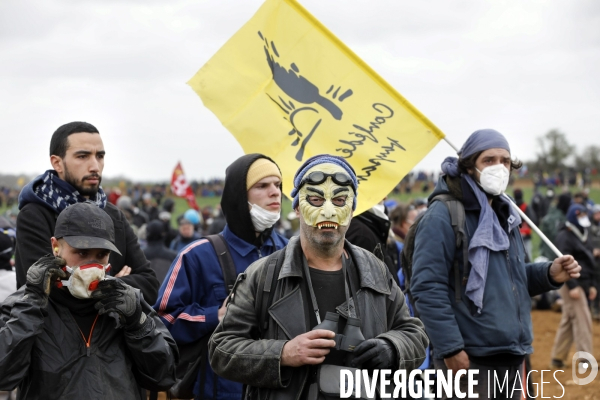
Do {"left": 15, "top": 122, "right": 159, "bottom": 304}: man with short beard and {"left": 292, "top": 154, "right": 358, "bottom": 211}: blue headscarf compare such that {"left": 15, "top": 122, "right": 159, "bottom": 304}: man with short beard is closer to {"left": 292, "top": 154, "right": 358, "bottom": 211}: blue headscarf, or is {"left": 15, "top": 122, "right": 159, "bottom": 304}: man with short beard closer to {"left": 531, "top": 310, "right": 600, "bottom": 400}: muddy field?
{"left": 292, "top": 154, "right": 358, "bottom": 211}: blue headscarf

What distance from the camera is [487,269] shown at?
16.9ft

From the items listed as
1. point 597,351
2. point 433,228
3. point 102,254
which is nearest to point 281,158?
point 433,228

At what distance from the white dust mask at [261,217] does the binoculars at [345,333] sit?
5.10 ft

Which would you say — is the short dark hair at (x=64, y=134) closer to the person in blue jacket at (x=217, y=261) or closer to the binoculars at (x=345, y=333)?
the person in blue jacket at (x=217, y=261)

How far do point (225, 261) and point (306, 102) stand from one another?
1.88 m

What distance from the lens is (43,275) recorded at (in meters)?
3.34

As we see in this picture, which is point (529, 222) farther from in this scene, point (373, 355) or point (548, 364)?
point (548, 364)

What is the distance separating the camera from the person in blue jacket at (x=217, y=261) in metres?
4.39

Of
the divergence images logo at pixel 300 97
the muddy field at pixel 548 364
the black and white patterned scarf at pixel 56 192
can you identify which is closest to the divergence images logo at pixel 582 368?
the muddy field at pixel 548 364

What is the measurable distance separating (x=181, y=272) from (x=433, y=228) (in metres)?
1.84

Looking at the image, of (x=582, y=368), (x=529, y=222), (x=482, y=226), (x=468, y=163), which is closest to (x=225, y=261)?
(x=482, y=226)

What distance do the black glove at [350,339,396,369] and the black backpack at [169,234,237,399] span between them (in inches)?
56.2

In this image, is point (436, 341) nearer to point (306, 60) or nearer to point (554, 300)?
point (306, 60)

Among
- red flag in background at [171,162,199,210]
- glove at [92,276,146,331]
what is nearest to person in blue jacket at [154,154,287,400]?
glove at [92,276,146,331]
